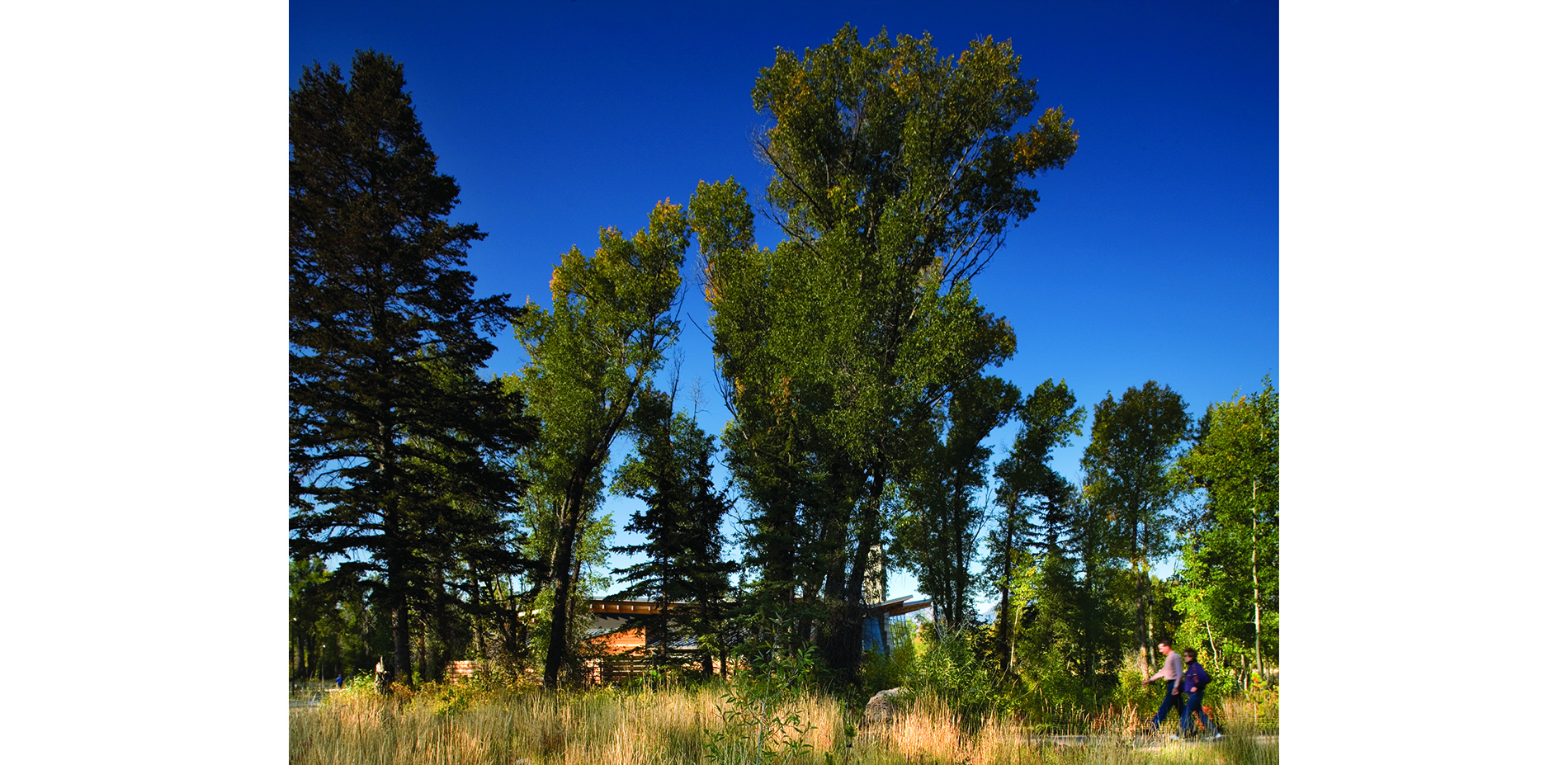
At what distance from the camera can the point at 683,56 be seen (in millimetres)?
5398

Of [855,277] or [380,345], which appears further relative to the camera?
[855,277]

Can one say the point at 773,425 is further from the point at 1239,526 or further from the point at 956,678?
the point at 1239,526

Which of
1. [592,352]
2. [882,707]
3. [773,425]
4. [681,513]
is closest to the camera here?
[882,707]

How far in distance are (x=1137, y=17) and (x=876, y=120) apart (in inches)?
202

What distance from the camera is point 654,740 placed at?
4.27m

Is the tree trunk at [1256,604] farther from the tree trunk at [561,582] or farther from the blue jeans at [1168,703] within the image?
the tree trunk at [561,582]

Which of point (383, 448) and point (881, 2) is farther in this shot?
point (383, 448)

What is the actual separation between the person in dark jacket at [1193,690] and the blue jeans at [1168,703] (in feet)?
0.32

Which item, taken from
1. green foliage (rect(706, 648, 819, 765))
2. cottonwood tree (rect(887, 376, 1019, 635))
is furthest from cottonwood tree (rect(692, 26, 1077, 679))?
green foliage (rect(706, 648, 819, 765))

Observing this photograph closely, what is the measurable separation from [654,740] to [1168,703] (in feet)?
13.8

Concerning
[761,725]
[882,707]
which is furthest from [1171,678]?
[761,725]

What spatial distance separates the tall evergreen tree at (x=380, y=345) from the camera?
7406 mm
